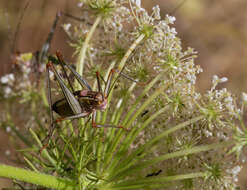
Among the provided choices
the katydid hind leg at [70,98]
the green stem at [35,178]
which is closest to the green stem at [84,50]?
the katydid hind leg at [70,98]

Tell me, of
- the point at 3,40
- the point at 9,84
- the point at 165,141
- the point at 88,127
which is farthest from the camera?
the point at 3,40

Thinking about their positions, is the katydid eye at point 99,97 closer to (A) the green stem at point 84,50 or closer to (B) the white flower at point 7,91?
(A) the green stem at point 84,50

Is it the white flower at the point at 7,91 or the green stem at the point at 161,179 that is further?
the white flower at the point at 7,91

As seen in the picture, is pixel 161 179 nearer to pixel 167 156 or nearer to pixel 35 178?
pixel 167 156

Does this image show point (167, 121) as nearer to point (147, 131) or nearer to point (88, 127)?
point (147, 131)

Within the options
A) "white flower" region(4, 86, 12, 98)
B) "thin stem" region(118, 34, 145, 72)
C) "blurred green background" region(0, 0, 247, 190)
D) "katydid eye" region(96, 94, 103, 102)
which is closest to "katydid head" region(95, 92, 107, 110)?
"katydid eye" region(96, 94, 103, 102)

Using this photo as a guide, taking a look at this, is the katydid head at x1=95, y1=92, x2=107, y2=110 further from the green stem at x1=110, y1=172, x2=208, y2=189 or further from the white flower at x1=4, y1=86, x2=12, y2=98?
the white flower at x1=4, y1=86, x2=12, y2=98

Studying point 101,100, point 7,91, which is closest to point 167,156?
point 101,100

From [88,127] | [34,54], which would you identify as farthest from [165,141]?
[34,54]
